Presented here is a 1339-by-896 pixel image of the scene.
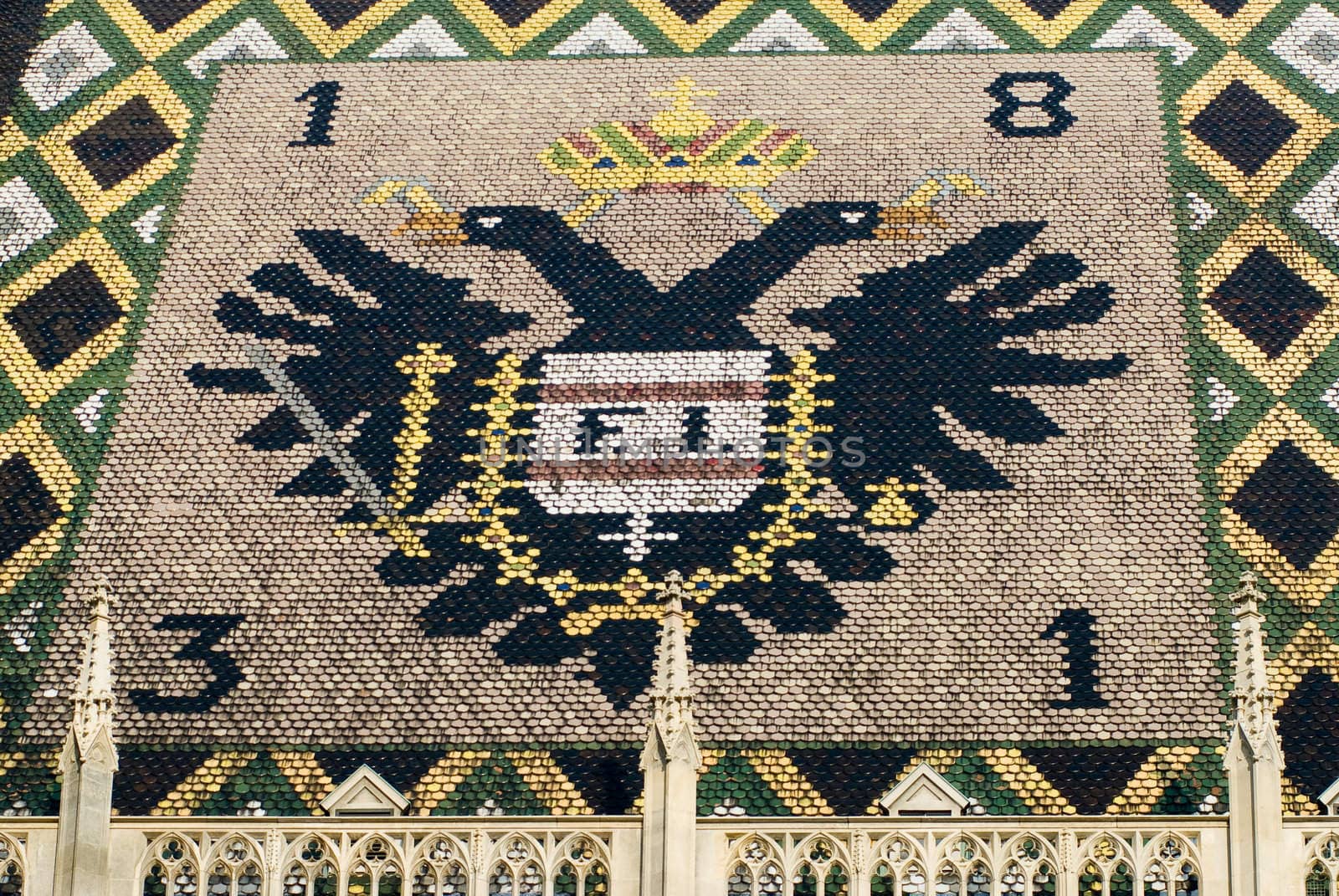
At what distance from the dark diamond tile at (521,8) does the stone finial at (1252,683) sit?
23.3 feet

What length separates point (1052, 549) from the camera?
56.7 ft

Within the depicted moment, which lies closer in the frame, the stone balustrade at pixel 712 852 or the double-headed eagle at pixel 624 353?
the stone balustrade at pixel 712 852

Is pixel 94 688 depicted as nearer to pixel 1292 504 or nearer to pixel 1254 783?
pixel 1254 783

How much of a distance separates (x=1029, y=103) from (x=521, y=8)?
11.5 ft

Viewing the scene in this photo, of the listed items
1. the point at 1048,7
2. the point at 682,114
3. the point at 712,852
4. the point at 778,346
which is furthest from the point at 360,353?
the point at 1048,7

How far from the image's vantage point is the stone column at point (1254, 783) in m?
14.8

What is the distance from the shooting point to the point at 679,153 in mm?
19656

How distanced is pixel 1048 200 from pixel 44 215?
20.5 feet

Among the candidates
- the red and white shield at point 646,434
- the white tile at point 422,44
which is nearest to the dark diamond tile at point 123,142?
the white tile at point 422,44

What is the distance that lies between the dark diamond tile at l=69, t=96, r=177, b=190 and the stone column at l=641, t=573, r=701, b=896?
629 centimetres

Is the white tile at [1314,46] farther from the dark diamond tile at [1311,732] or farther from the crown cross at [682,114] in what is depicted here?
the dark diamond tile at [1311,732]

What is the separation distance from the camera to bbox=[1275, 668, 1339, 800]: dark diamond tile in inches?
631

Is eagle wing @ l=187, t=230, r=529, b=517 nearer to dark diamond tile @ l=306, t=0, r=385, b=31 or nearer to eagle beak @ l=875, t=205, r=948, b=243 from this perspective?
dark diamond tile @ l=306, t=0, r=385, b=31

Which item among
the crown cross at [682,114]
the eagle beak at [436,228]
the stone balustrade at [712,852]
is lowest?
the stone balustrade at [712,852]
